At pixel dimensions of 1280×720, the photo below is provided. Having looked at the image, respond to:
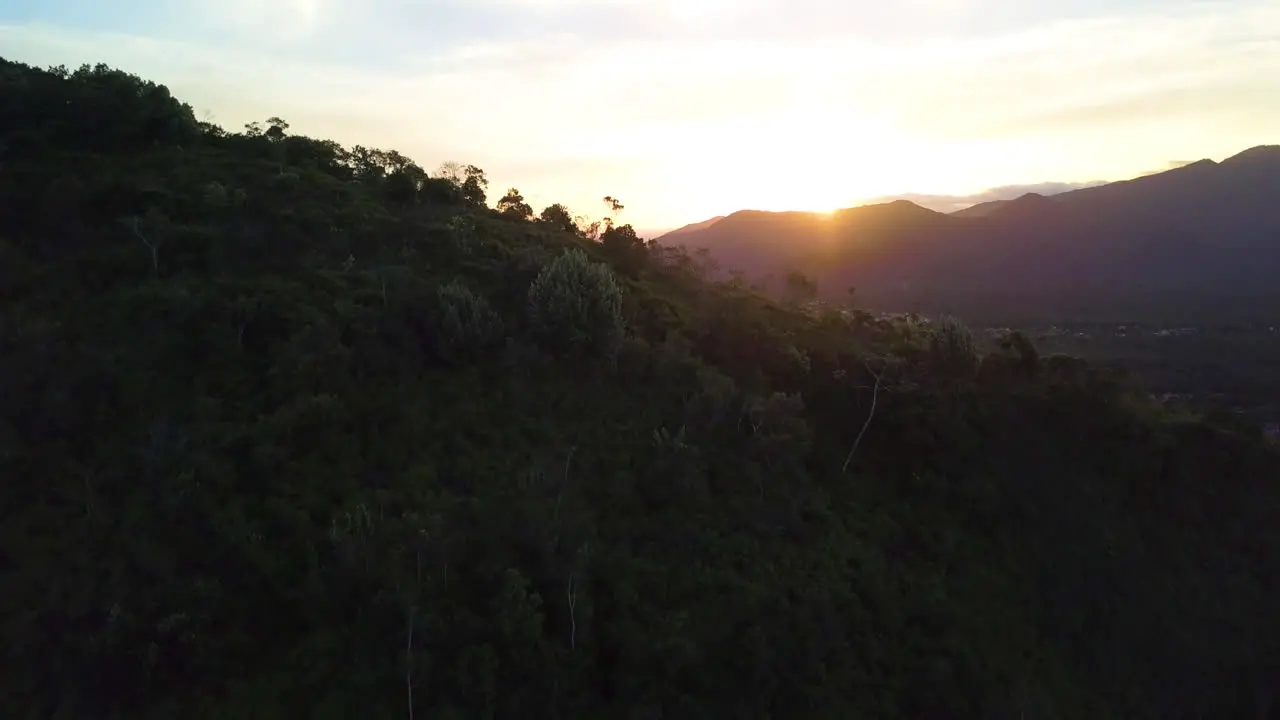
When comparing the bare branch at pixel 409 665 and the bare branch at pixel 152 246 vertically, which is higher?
the bare branch at pixel 152 246

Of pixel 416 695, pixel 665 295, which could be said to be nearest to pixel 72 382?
pixel 416 695

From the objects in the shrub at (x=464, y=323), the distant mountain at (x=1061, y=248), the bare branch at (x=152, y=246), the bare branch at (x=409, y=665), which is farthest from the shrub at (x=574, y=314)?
the distant mountain at (x=1061, y=248)

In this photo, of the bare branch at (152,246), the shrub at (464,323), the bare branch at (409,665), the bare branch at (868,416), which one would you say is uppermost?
the bare branch at (152,246)

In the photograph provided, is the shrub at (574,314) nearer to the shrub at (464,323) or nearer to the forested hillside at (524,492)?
the forested hillside at (524,492)

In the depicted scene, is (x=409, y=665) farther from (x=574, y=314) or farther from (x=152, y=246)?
(x=152, y=246)

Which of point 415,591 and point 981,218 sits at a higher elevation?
point 981,218

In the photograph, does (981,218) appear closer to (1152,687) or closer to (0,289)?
(1152,687)
